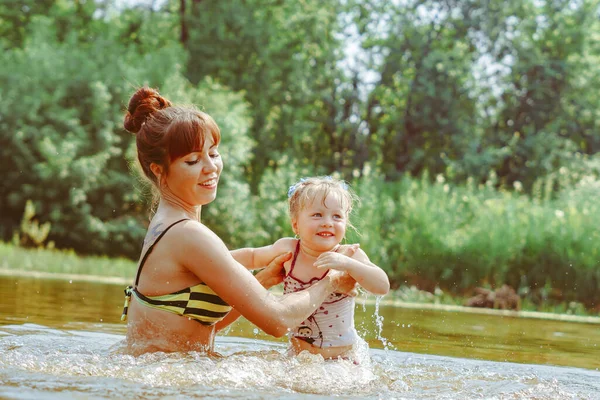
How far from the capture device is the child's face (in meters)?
4.58

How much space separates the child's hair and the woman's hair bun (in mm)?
944

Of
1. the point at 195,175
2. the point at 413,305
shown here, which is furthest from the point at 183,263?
the point at 413,305

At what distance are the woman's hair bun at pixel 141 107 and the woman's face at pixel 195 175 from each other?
0.91ft

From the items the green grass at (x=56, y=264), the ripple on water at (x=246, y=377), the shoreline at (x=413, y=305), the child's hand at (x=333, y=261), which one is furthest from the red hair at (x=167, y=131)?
the green grass at (x=56, y=264)

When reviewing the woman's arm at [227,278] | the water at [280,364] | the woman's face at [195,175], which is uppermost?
the woman's face at [195,175]

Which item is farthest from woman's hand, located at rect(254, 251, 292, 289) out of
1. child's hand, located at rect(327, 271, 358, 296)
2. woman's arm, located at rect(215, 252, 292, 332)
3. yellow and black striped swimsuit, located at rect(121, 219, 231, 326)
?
yellow and black striped swimsuit, located at rect(121, 219, 231, 326)

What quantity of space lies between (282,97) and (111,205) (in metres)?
7.32

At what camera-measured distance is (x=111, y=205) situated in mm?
15875

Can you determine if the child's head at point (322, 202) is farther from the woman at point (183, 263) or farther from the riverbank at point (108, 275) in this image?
the riverbank at point (108, 275)

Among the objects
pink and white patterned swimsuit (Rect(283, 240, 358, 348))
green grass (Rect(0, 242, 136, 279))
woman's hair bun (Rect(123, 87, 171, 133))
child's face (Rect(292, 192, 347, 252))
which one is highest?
woman's hair bun (Rect(123, 87, 171, 133))

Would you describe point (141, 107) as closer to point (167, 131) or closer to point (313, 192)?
point (167, 131)

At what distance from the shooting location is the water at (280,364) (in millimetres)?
3680

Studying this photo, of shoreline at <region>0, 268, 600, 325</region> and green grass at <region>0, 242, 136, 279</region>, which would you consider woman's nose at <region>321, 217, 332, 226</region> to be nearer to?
shoreline at <region>0, 268, 600, 325</region>

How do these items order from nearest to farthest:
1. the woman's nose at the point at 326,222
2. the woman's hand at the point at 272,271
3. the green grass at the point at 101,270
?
the woman's nose at the point at 326,222 → the woman's hand at the point at 272,271 → the green grass at the point at 101,270
